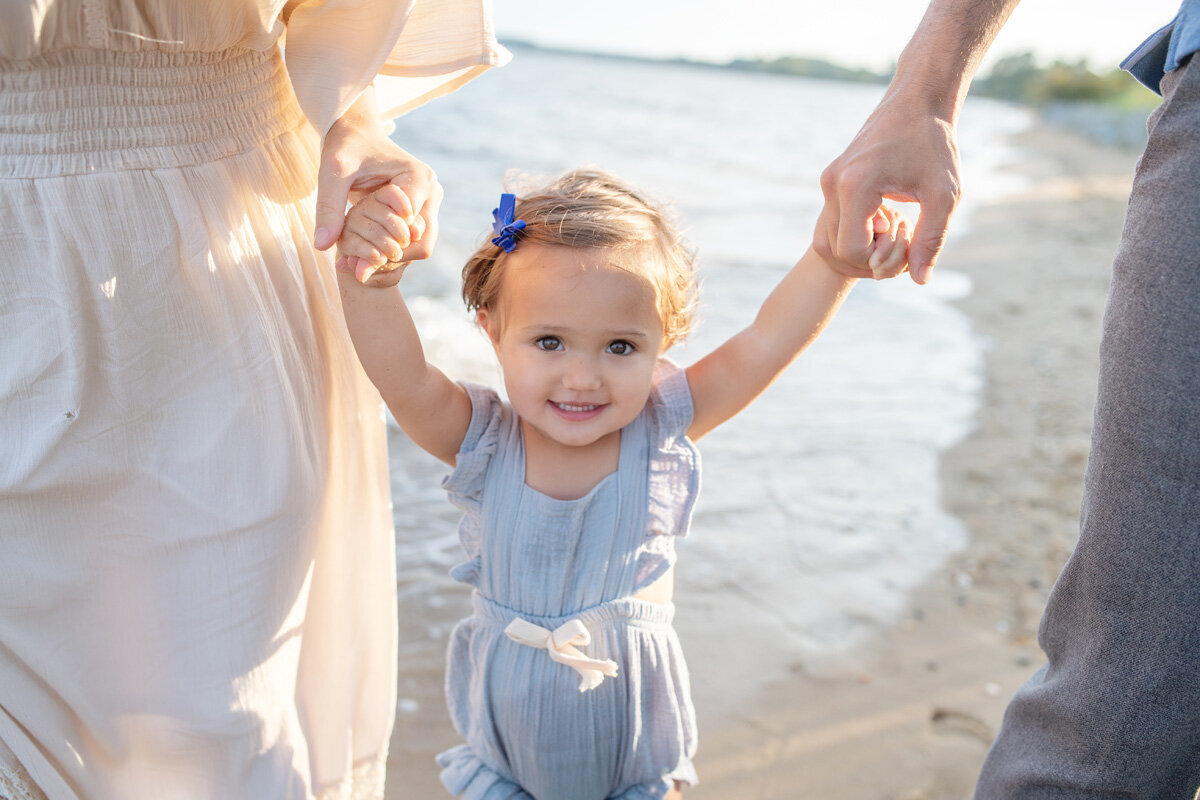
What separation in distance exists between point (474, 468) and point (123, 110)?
81 centimetres

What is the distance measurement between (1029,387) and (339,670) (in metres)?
4.60

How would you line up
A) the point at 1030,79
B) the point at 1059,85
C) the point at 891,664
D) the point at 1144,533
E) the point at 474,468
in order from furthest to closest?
the point at 1030,79 → the point at 1059,85 → the point at 891,664 → the point at 474,468 → the point at 1144,533

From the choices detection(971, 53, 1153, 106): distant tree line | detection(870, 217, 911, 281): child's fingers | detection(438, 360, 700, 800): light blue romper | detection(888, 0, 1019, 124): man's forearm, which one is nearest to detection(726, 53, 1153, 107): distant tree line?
detection(971, 53, 1153, 106): distant tree line

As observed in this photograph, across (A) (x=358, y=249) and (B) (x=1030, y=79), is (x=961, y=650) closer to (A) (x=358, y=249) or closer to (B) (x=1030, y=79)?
(A) (x=358, y=249)

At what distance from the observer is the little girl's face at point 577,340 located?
1.66 m

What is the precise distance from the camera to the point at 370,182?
150 cm

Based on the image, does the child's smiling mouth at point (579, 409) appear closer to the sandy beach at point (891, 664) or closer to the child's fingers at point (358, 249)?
the child's fingers at point (358, 249)

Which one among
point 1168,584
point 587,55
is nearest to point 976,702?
point 1168,584

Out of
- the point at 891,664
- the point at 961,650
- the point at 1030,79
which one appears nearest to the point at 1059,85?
the point at 1030,79

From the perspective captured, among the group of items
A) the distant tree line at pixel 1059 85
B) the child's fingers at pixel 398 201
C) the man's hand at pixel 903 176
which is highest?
the distant tree line at pixel 1059 85

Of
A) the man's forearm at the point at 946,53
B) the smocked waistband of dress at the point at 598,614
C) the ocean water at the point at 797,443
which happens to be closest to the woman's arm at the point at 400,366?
the smocked waistband of dress at the point at 598,614

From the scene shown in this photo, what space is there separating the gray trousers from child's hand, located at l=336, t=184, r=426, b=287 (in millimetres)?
1029

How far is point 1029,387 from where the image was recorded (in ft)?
17.6

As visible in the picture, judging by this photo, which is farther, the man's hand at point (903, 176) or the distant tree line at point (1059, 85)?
the distant tree line at point (1059, 85)
